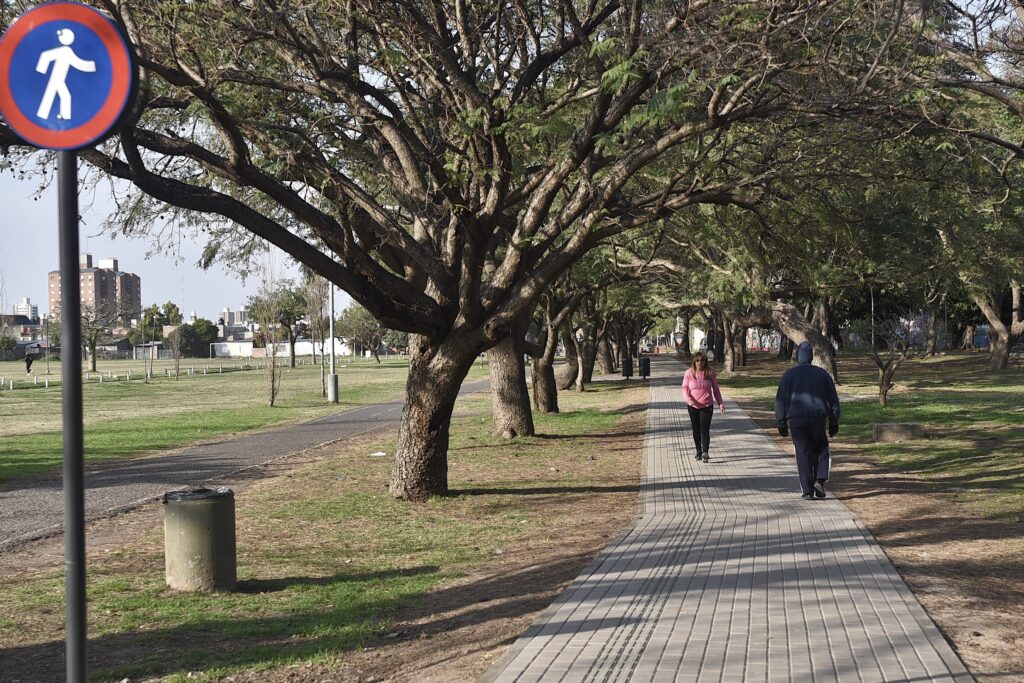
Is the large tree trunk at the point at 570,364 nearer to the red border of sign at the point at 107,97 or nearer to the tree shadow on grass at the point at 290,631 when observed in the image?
the tree shadow on grass at the point at 290,631

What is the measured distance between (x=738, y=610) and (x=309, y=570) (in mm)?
3505

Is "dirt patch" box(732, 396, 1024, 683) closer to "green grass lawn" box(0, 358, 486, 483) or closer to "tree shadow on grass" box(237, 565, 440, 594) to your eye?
"tree shadow on grass" box(237, 565, 440, 594)

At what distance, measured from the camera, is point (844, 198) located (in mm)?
15242

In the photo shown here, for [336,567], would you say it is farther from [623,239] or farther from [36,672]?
[623,239]

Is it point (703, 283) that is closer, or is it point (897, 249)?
point (897, 249)

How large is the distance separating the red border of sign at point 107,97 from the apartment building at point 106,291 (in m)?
0.40

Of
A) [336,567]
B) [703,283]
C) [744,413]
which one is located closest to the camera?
[336,567]

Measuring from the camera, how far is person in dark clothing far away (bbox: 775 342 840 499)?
1035cm

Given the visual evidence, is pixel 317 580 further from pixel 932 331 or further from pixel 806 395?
pixel 932 331

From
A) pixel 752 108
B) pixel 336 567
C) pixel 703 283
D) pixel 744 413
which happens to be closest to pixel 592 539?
pixel 336 567

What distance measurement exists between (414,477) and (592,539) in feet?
9.92

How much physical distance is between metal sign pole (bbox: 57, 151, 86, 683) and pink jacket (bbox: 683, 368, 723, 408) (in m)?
11.8

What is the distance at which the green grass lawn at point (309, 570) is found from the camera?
5.79m

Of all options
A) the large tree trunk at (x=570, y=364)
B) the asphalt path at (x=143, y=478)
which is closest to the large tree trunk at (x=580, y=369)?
the large tree trunk at (x=570, y=364)
